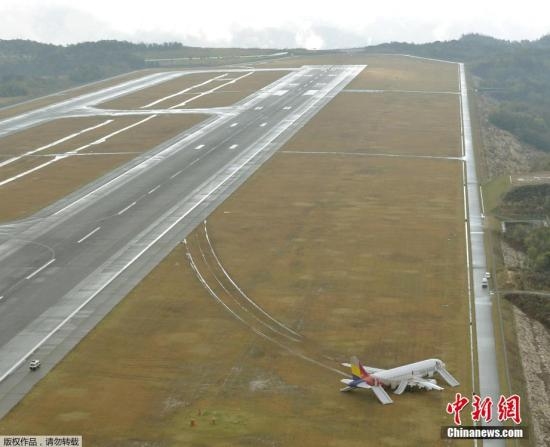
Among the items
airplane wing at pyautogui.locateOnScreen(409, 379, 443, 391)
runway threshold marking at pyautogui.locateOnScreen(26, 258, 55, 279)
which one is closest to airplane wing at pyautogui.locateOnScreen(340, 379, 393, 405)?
airplane wing at pyautogui.locateOnScreen(409, 379, 443, 391)

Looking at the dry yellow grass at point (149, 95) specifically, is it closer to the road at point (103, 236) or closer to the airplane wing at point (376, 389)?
the road at point (103, 236)

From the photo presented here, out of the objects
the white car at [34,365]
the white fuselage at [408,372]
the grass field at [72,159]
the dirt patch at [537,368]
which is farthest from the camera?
the grass field at [72,159]

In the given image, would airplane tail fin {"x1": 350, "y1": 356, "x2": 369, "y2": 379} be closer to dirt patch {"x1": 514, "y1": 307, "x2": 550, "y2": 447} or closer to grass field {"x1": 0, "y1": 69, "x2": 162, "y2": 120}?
dirt patch {"x1": 514, "y1": 307, "x2": 550, "y2": 447}

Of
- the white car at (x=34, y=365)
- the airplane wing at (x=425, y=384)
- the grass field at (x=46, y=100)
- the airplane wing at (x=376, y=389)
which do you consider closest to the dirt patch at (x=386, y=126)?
the grass field at (x=46, y=100)

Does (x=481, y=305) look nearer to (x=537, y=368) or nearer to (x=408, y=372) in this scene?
(x=537, y=368)

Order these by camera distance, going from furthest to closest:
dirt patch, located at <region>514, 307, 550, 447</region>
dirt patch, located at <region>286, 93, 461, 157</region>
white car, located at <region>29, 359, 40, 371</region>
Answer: dirt patch, located at <region>286, 93, 461, 157</region> < white car, located at <region>29, 359, 40, 371</region> < dirt patch, located at <region>514, 307, 550, 447</region>

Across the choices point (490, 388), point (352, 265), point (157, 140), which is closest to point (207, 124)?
point (157, 140)

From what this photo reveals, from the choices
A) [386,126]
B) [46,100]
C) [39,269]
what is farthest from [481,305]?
[46,100]
